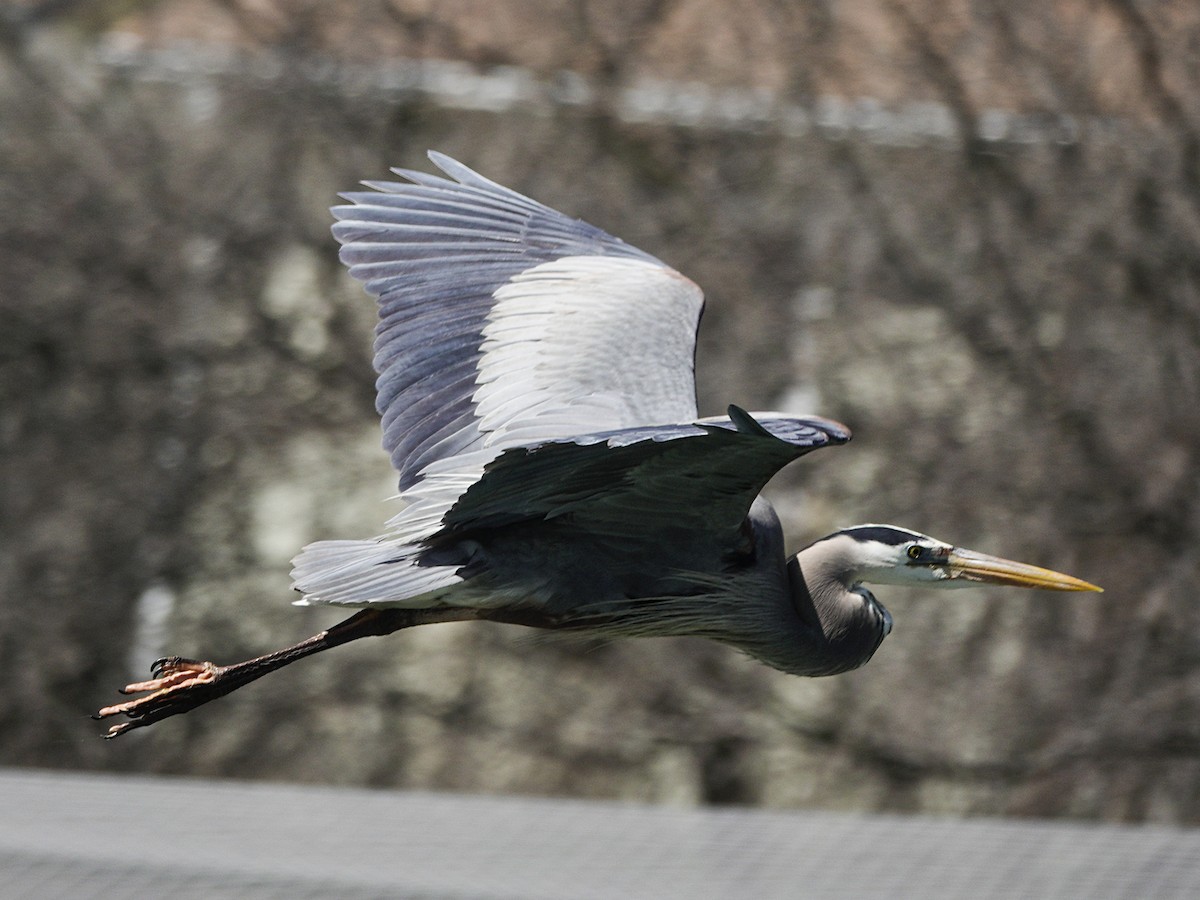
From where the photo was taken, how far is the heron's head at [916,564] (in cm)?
311

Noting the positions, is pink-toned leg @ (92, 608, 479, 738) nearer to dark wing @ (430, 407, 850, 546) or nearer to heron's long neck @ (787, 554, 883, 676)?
dark wing @ (430, 407, 850, 546)

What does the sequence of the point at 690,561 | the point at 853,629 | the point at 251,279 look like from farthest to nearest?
the point at 251,279
the point at 853,629
the point at 690,561

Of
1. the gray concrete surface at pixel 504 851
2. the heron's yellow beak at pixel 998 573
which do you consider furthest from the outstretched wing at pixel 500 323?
the gray concrete surface at pixel 504 851

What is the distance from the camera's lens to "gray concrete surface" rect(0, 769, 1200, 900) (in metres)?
4.32

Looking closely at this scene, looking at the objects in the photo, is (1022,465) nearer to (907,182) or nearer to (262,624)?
(907,182)

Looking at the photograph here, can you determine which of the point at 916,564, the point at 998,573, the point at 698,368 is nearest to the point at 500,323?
the point at 916,564

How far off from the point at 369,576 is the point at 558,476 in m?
0.35

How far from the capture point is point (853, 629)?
10.1 ft

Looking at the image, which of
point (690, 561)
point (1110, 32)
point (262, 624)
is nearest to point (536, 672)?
point (262, 624)

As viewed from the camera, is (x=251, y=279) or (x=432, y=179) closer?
(x=432, y=179)

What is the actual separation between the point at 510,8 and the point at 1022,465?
2.55 meters

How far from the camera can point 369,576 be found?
271cm

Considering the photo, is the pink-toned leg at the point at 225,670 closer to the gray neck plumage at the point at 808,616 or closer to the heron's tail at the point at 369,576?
the heron's tail at the point at 369,576

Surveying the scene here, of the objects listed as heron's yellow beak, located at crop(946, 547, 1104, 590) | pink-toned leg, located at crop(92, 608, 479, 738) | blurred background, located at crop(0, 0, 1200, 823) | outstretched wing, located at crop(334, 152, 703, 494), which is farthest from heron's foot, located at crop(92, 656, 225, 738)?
blurred background, located at crop(0, 0, 1200, 823)
